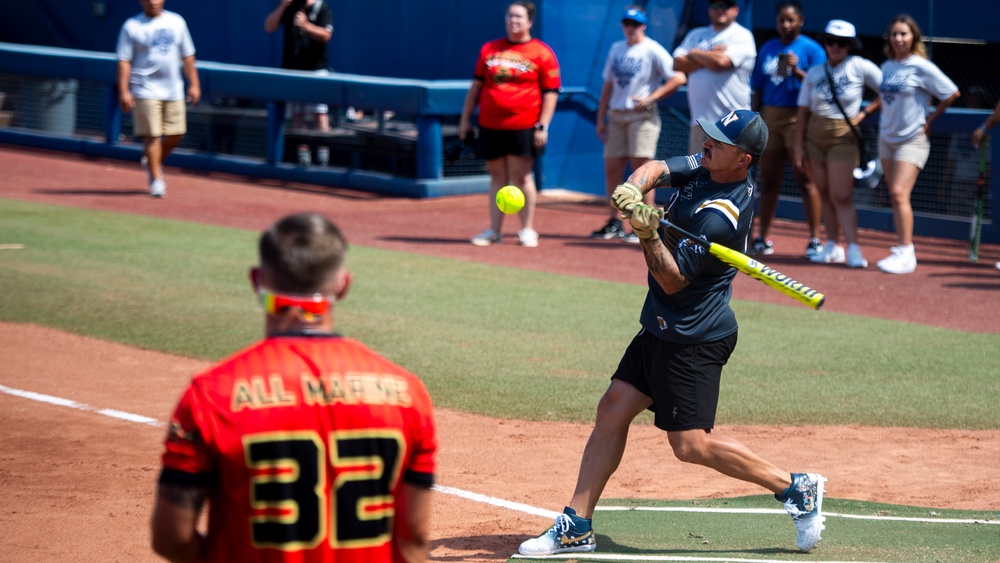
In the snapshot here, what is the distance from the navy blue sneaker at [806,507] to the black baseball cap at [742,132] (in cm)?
144

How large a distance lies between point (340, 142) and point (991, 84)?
8.66 meters

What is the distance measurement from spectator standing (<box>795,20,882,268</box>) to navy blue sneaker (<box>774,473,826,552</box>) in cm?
704

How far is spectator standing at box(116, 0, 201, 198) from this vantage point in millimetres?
14164

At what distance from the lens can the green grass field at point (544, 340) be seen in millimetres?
5609

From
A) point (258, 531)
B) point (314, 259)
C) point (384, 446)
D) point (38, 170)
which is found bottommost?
point (38, 170)

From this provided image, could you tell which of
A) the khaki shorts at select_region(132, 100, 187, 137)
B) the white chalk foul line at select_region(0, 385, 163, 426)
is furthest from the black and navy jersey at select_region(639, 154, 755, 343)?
the khaki shorts at select_region(132, 100, 187, 137)

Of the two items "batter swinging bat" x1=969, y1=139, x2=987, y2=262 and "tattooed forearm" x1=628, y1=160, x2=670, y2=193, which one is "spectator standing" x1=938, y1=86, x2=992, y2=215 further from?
"tattooed forearm" x1=628, y1=160, x2=670, y2=193

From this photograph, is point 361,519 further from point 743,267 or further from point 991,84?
point 991,84

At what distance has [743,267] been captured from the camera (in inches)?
181

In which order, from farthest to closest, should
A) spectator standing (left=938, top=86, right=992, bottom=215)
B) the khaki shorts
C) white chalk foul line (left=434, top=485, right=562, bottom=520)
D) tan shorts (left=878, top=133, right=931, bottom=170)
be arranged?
the khaki shorts
spectator standing (left=938, top=86, right=992, bottom=215)
tan shorts (left=878, top=133, right=931, bottom=170)
white chalk foul line (left=434, top=485, right=562, bottom=520)

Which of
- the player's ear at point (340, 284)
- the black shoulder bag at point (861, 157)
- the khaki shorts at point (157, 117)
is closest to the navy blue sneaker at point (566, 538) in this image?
the player's ear at point (340, 284)

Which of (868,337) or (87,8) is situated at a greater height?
(87,8)

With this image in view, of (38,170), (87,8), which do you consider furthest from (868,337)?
(87,8)

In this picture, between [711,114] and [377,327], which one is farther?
[711,114]
